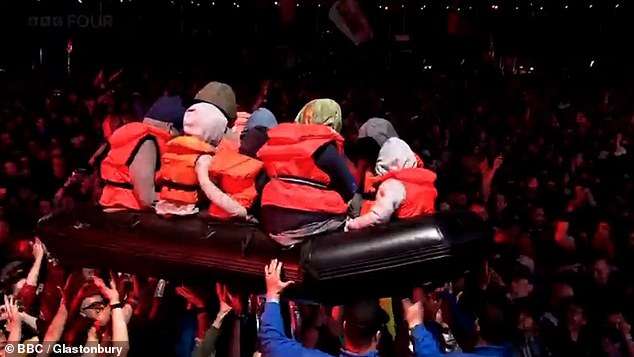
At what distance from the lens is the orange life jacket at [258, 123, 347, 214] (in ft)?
15.3

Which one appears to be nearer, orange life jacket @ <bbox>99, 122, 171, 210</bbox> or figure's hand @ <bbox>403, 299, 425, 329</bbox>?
figure's hand @ <bbox>403, 299, 425, 329</bbox>

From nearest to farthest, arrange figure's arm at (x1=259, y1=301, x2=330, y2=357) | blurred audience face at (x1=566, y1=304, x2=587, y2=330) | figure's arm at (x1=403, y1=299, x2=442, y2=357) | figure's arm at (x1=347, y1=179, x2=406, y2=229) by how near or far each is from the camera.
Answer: figure's arm at (x1=259, y1=301, x2=330, y2=357), figure's arm at (x1=403, y1=299, x2=442, y2=357), figure's arm at (x1=347, y1=179, x2=406, y2=229), blurred audience face at (x1=566, y1=304, x2=587, y2=330)

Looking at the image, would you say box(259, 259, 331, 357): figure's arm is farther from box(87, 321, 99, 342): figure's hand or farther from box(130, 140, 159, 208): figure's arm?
box(130, 140, 159, 208): figure's arm

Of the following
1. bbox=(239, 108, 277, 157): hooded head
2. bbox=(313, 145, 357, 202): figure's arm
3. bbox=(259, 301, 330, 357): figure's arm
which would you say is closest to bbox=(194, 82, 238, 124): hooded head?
bbox=(239, 108, 277, 157): hooded head

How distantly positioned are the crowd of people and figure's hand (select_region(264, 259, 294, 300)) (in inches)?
0.4

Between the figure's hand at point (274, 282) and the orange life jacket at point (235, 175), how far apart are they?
2.33 feet

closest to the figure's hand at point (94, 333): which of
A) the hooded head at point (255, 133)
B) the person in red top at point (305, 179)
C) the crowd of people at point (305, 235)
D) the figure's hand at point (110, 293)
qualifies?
the crowd of people at point (305, 235)

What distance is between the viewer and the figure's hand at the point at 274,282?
4162 millimetres

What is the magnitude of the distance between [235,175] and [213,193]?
16 cm

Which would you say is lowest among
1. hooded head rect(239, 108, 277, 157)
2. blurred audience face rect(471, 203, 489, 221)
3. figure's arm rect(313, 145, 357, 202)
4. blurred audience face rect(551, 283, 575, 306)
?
blurred audience face rect(551, 283, 575, 306)

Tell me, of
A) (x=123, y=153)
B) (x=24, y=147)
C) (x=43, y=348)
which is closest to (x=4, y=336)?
(x=43, y=348)

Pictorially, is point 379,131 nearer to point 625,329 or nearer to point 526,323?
point 526,323

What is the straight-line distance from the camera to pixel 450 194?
847 centimetres

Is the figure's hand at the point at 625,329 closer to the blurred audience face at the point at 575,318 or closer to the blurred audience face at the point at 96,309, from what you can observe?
the blurred audience face at the point at 575,318
